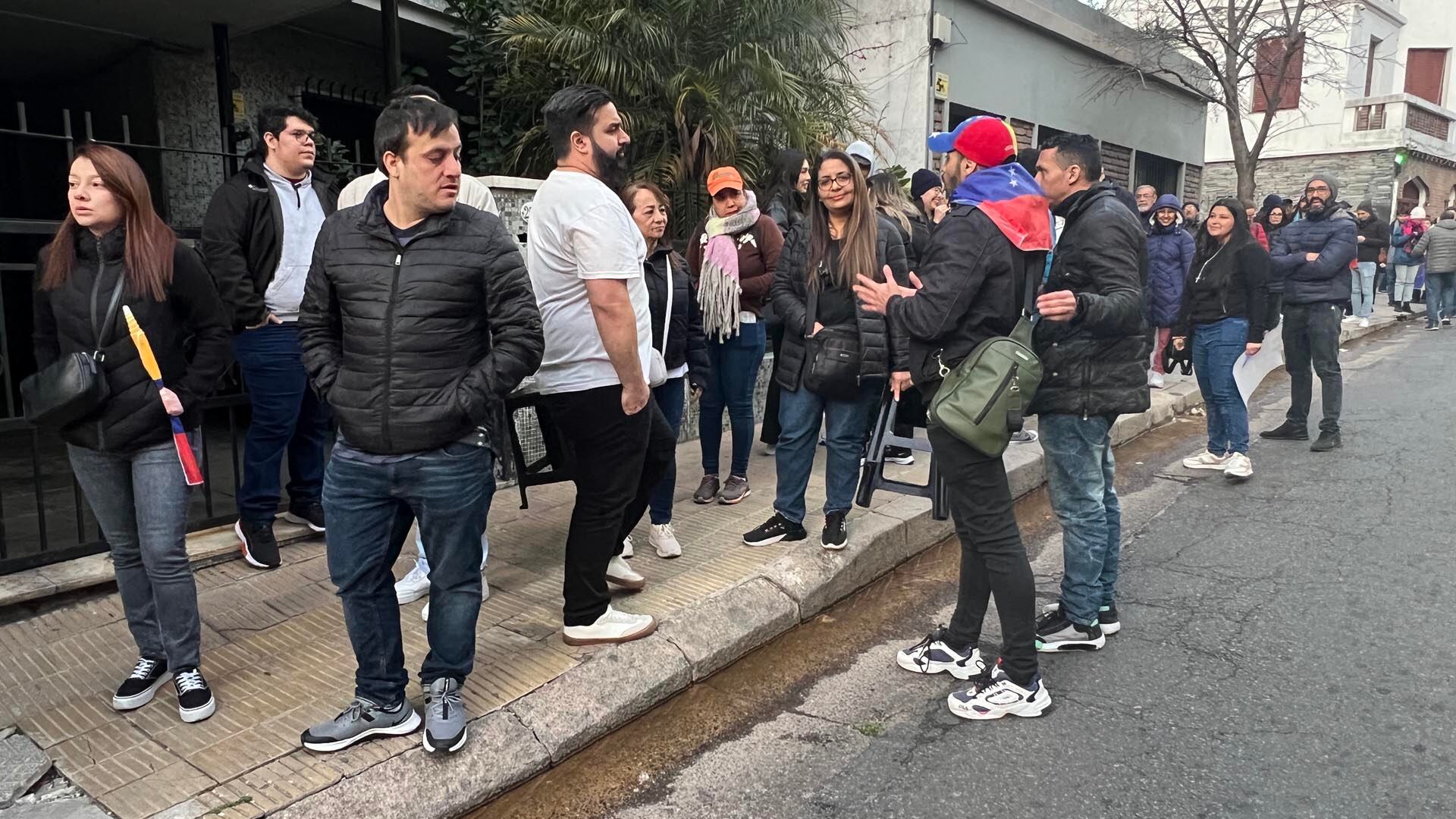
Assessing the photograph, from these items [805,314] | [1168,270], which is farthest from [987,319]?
[1168,270]

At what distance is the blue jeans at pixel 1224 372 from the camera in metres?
6.13

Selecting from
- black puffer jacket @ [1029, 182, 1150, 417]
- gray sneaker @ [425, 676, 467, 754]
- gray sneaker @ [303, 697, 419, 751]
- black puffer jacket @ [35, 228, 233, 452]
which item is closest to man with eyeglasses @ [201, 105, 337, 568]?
black puffer jacket @ [35, 228, 233, 452]

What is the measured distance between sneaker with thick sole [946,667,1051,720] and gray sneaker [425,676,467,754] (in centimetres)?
159

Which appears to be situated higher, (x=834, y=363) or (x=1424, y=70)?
(x=1424, y=70)

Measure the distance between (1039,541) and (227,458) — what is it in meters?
5.27

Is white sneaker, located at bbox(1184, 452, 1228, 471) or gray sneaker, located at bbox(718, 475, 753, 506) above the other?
gray sneaker, located at bbox(718, 475, 753, 506)

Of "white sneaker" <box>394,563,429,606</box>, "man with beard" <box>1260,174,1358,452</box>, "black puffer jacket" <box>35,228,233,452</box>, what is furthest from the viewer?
"man with beard" <box>1260,174,1358,452</box>

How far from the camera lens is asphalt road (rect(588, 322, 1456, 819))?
277cm

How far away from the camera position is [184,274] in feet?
9.97

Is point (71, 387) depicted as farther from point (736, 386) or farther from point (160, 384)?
point (736, 386)

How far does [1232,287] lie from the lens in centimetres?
603

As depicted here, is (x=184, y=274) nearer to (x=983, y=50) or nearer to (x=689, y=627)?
(x=689, y=627)

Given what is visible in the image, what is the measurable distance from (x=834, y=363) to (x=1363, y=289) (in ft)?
42.7

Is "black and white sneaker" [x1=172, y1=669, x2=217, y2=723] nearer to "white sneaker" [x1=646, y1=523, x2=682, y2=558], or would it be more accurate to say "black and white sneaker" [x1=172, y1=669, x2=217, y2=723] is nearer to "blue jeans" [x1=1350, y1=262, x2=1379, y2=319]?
"white sneaker" [x1=646, y1=523, x2=682, y2=558]
